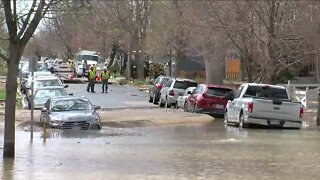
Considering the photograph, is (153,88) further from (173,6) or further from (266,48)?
(266,48)

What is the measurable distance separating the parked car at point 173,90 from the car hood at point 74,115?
1452 centimetres

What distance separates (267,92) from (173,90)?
1368cm

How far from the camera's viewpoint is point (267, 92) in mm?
26375

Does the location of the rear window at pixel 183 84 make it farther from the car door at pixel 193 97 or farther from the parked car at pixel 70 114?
the parked car at pixel 70 114

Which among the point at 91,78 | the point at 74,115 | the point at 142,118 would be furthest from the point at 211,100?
the point at 91,78

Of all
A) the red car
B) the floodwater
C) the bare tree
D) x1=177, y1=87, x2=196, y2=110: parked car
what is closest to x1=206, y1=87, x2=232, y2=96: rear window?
the red car

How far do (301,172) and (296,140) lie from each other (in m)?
7.54

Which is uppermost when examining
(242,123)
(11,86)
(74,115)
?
(11,86)

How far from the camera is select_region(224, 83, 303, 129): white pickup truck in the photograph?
25516 mm

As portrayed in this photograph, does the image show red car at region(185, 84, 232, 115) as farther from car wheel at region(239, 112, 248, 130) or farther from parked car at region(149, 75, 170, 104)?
parked car at region(149, 75, 170, 104)

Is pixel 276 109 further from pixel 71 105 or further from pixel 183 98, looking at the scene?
pixel 183 98

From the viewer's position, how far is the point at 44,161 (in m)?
15.3

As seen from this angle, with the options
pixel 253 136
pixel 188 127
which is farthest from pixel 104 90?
pixel 253 136

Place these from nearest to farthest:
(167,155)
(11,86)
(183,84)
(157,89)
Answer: (11,86), (167,155), (183,84), (157,89)
